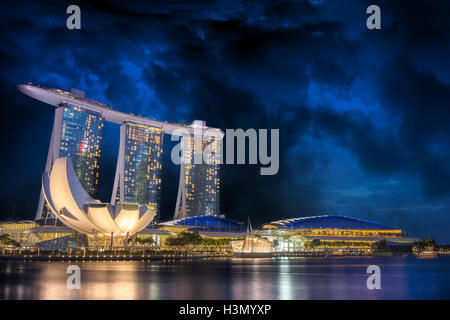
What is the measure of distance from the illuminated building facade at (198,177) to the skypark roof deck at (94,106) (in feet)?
11.5

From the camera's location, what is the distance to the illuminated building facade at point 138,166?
12656 cm

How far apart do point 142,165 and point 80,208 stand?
233ft

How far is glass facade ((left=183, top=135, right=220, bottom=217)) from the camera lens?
146500mm

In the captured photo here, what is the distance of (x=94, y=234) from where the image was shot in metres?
66.8

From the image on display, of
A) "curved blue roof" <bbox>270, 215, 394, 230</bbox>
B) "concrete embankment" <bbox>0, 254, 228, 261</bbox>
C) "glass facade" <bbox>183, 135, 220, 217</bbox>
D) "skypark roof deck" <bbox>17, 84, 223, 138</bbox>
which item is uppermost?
"skypark roof deck" <bbox>17, 84, 223, 138</bbox>

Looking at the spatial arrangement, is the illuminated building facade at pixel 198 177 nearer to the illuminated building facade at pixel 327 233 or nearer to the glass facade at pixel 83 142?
the illuminated building facade at pixel 327 233

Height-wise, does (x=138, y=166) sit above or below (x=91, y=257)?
above

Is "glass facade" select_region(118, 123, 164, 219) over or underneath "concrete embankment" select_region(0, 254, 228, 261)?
over

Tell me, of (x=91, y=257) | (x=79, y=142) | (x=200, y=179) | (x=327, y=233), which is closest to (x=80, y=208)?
(x=91, y=257)

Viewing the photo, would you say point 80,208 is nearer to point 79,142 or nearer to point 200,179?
point 79,142

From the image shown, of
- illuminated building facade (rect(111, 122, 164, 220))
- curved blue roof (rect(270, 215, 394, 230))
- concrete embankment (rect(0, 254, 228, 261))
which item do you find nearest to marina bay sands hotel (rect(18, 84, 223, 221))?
illuminated building facade (rect(111, 122, 164, 220))

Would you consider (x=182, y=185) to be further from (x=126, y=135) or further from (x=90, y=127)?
(x=90, y=127)

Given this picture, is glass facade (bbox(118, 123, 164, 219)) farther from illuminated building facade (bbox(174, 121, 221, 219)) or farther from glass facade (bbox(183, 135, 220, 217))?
glass facade (bbox(183, 135, 220, 217))

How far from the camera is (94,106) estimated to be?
379 ft
